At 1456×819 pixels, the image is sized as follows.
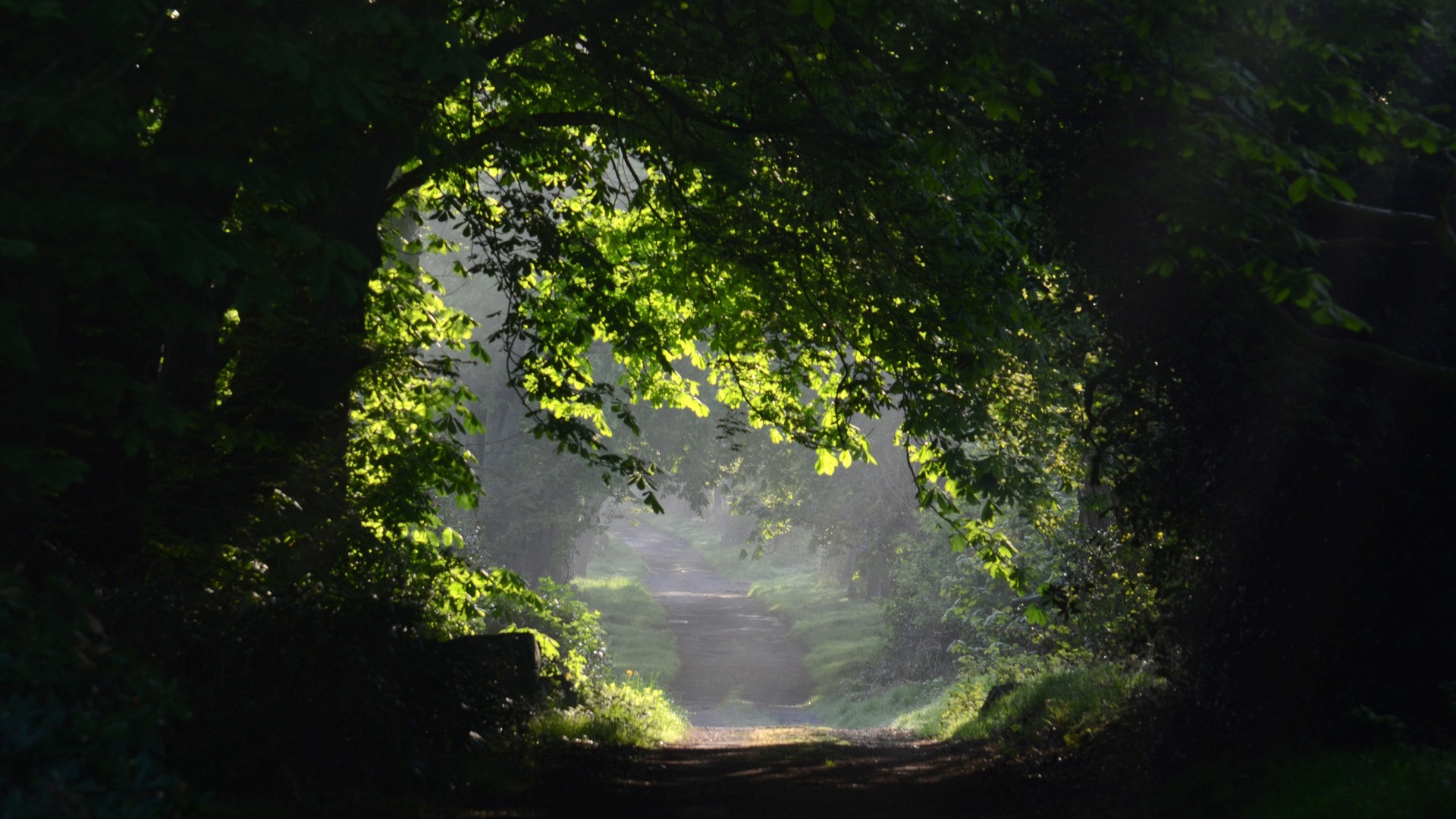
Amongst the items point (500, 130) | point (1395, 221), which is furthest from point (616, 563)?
point (1395, 221)

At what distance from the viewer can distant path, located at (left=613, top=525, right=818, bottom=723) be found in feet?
84.0

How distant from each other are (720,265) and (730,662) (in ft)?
83.2

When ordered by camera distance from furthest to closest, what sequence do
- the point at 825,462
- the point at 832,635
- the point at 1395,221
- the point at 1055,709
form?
the point at 832,635
the point at 825,462
the point at 1055,709
the point at 1395,221

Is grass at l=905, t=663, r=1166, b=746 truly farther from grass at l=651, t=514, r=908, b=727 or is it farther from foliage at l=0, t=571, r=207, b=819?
grass at l=651, t=514, r=908, b=727

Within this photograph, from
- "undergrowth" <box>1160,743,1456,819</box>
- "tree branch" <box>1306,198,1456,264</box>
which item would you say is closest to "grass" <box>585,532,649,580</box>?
"undergrowth" <box>1160,743,1456,819</box>

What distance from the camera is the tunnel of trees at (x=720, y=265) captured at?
4781 millimetres

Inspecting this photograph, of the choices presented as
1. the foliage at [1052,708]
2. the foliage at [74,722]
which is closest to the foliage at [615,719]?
the foliage at [1052,708]

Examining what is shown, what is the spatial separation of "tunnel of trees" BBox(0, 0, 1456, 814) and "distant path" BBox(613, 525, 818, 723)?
7.55 metres

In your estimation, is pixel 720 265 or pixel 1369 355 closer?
pixel 1369 355

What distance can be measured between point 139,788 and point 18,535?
257 centimetres

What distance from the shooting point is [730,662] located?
3453cm

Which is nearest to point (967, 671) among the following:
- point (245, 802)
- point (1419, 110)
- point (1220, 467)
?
point (1220, 467)

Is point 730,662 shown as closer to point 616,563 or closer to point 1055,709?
point 1055,709

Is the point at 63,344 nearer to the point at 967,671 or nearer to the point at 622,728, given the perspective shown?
the point at 622,728
